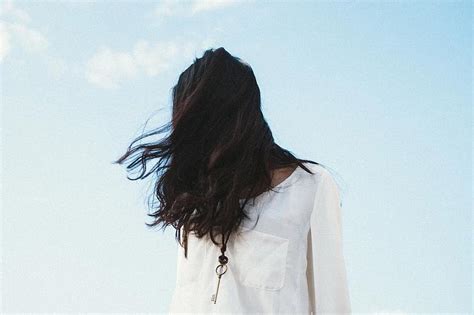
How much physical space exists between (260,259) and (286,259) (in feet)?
0.30

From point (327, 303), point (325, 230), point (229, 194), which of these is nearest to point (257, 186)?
point (229, 194)

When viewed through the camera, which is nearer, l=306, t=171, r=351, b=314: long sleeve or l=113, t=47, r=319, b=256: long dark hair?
l=306, t=171, r=351, b=314: long sleeve

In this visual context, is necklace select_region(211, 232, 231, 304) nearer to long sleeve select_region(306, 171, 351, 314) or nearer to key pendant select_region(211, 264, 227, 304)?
key pendant select_region(211, 264, 227, 304)

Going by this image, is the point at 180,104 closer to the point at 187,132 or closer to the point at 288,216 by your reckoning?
the point at 187,132

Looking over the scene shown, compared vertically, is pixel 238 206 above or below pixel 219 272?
above

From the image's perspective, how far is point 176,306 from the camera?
9.10 ft

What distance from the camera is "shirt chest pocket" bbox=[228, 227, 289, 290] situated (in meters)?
2.55

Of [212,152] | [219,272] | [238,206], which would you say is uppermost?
[212,152]

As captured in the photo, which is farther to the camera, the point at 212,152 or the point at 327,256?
the point at 212,152

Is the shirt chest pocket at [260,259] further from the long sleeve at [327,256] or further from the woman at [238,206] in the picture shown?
the long sleeve at [327,256]

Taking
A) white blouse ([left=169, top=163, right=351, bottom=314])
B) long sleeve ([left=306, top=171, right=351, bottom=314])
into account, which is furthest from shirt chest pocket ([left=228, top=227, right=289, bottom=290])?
long sleeve ([left=306, top=171, right=351, bottom=314])

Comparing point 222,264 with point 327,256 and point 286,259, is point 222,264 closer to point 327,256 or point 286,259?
point 286,259

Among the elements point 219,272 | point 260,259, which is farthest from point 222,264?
point 260,259

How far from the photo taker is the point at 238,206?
2637 millimetres
